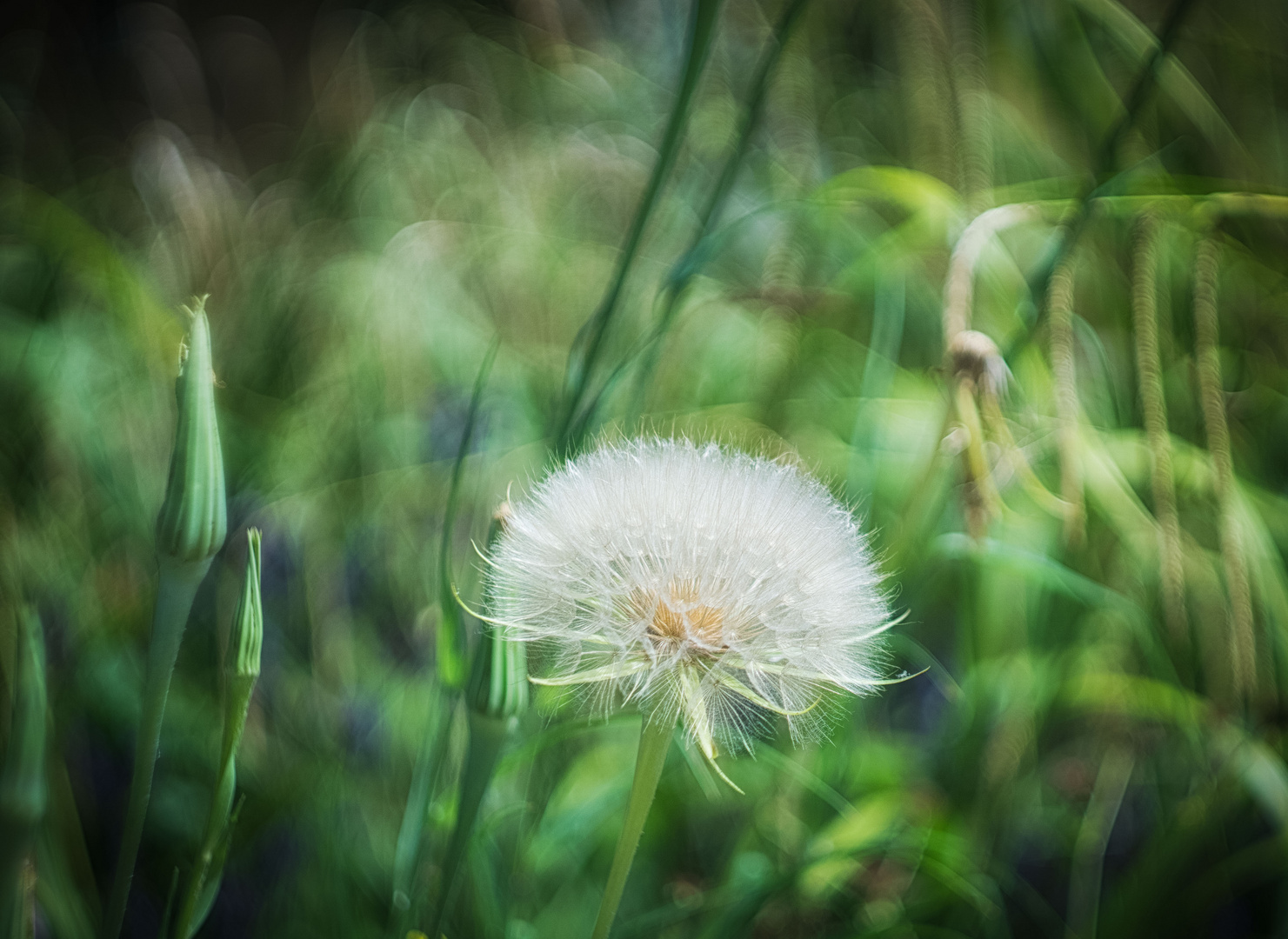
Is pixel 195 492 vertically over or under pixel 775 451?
over

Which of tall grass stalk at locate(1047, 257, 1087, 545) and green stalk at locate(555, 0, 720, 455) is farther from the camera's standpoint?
tall grass stalk at locate(1047, 257, 1087, 545)

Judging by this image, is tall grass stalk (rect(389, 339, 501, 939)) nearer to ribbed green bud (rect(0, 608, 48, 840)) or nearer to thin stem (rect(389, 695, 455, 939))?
thin stem (rect(389, 695, 455, 939))

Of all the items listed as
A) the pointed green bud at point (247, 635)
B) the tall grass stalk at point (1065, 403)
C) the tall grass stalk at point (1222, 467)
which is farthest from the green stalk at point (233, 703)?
the tall grass stalk at point (1222, 467)

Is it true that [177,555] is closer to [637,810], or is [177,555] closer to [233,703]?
[233,703]

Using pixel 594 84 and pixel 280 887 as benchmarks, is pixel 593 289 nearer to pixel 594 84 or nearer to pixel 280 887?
pixel 594 84

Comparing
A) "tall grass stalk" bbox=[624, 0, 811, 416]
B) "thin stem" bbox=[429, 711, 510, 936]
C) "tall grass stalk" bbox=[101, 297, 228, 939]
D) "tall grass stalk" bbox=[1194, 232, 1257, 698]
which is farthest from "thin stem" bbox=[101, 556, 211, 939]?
"tall grass stalk" bbox=[1194, 232, 1257, 698]

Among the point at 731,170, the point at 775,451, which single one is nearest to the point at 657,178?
the point at 731,170

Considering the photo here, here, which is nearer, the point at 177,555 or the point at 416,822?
the point at 177,555

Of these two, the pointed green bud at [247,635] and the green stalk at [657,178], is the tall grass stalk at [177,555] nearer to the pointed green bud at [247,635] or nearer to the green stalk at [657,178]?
the pointed green bud at [247,635]
